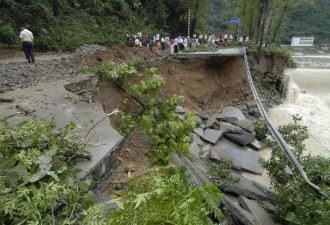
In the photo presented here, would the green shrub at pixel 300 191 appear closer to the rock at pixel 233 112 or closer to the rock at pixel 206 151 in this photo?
the rock at pixel 206 151

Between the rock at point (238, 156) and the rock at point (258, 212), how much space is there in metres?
3.57

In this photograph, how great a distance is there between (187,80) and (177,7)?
771 inches

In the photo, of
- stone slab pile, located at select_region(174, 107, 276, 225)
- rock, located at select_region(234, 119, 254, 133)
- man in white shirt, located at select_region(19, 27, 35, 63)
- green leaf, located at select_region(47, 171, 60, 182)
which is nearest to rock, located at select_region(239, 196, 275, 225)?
stone slab pile, located at select_region(174, 107, 276, 225)

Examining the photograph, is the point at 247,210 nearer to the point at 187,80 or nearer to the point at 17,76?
the point at 17,76

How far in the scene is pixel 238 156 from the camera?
35.0 ft

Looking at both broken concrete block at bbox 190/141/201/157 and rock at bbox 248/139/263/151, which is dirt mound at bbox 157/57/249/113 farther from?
broken concrete block at bbox 190/141/201/157

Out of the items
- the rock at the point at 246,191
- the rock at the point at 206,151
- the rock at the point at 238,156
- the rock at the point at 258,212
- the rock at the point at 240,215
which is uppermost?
the rock at the point at 240,215

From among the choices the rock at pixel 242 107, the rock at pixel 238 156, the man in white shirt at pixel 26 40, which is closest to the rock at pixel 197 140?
the rock at pixel 238 156

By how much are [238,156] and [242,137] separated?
1.59 metres

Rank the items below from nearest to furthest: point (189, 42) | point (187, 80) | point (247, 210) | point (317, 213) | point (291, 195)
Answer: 1. point (317, 213)
2. point (291, 195)
3. point (247, 210)
4. point (187, 80)
5. point (189, 42)

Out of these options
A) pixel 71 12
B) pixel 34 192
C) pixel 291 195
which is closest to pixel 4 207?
pixel 34 192

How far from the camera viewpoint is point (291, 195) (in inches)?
215

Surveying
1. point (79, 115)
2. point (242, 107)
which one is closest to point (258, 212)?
point (79, 115)

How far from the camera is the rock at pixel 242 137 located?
1185cm
